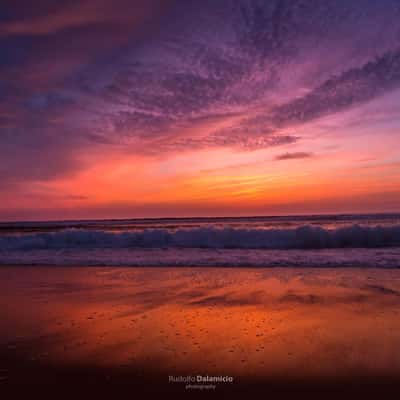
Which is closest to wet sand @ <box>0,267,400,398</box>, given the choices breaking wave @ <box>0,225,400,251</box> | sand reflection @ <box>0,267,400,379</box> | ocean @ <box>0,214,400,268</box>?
sand reflection @ <box>0,267,400,379</box>

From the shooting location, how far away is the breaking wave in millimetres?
16688

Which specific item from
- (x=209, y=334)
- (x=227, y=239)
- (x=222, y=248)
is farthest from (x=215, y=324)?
(x=227, y=239)

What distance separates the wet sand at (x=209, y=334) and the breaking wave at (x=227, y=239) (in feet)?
29.0

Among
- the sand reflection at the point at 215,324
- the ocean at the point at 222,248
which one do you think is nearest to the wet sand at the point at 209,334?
the sand reflection at the point at 215,324

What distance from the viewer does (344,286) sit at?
7.34 meters

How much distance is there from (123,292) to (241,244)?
10.9 metres

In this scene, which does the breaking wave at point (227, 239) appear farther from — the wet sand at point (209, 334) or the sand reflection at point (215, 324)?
the wet sand at point (209, 334)

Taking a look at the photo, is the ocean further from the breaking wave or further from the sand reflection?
the sand reflection

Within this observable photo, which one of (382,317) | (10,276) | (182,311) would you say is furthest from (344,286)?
(10,276)

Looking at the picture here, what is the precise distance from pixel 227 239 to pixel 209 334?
1407 cm

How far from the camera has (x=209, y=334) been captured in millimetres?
4668

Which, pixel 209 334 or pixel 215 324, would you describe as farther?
pixel 215 324

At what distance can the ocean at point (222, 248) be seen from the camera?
11352mm

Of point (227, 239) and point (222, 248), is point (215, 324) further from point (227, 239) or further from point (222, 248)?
point (227, 239)
